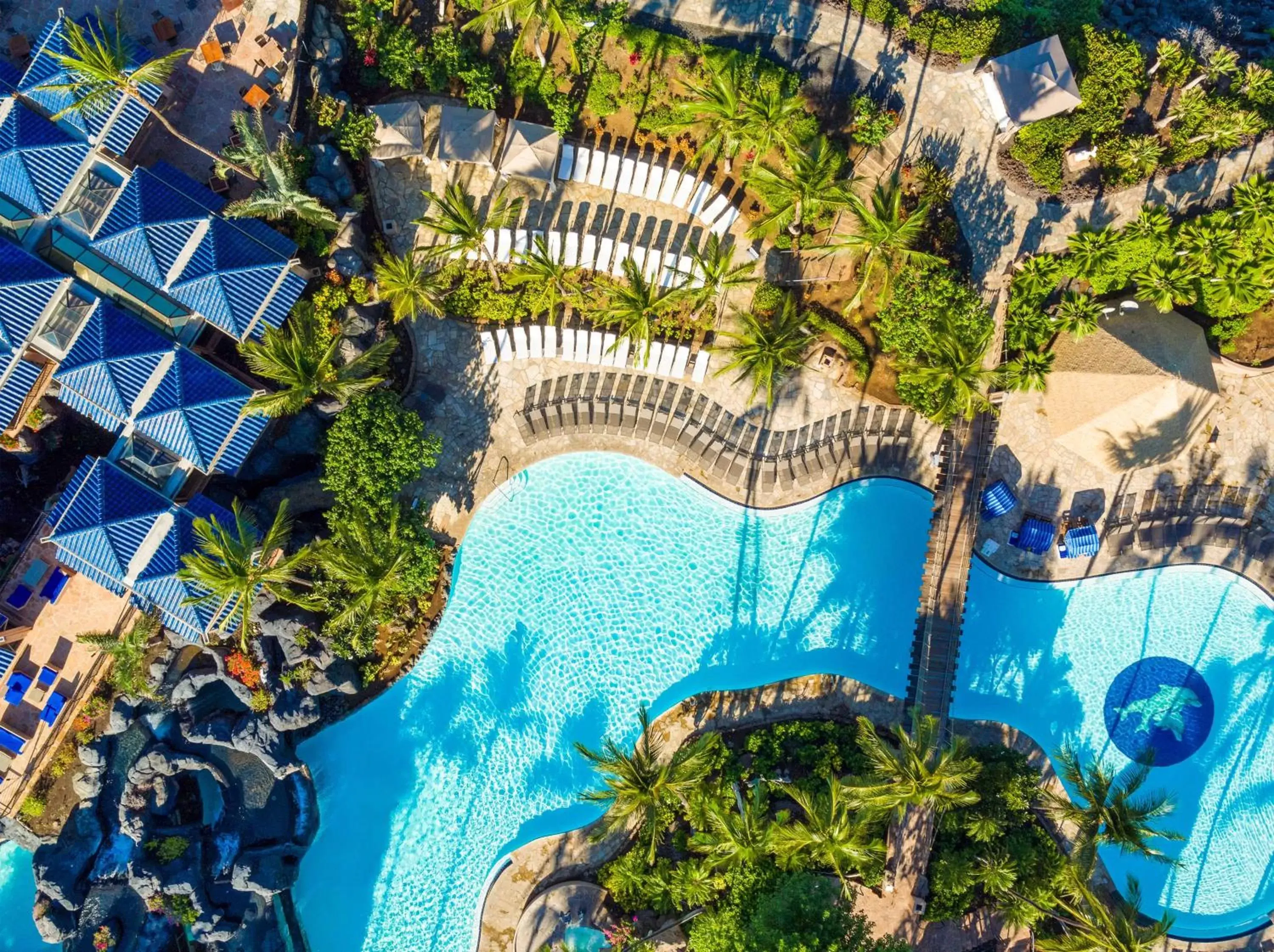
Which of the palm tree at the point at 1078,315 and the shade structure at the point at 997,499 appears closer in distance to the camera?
the palm tree at the point at 1078,315

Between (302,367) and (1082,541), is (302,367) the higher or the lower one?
the lower one

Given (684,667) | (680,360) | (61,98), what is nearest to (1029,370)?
(680,360)

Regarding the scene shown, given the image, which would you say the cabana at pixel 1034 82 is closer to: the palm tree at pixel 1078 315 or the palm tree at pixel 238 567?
the palm tree at pixel 1078 315

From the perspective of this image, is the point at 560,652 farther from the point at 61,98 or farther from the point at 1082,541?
the point at 61,98

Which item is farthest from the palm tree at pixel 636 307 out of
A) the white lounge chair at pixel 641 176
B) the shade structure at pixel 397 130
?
the shade structure at pixel 397 130

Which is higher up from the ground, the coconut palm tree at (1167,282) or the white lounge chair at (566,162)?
the coconut palm tree at (1167,282)

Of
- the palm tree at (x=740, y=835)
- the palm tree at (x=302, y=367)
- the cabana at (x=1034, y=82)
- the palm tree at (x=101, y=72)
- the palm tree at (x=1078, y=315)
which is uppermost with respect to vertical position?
the cabana at (x=1034, y=82)

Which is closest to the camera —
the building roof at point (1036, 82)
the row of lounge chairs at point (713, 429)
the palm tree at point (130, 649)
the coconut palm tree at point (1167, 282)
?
the palm tree at point (130, 649)
